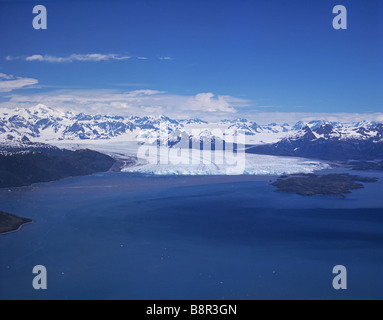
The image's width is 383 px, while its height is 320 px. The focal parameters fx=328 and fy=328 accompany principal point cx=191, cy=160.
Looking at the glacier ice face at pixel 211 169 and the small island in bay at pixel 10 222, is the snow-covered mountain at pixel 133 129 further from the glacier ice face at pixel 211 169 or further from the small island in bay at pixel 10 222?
the small island in bay at pixel 10 222

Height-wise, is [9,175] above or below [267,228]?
above

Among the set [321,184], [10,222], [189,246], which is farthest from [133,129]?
[189,246]

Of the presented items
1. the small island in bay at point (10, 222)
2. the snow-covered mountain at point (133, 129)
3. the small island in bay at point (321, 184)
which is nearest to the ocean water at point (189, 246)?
the small island in bay at point (10, 222)

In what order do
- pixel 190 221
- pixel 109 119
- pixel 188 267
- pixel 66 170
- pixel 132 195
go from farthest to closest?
A: pixel 109 119, pixel 66 170, pixel 132 195, pixel 190 221, pixel 188 267

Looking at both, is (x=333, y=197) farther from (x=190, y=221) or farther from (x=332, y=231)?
(x=190, y=221)

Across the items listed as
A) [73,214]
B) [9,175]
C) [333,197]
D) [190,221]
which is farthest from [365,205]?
[9,175]

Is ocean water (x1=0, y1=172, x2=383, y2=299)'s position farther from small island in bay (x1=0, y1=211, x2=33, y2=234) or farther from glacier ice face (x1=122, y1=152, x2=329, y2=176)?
glacier ice face (x1=122, y1=152, x2=329, y2=176)

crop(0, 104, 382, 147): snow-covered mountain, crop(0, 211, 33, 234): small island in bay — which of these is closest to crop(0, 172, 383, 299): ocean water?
crop(0, 211, 33, 234): small island in bay
